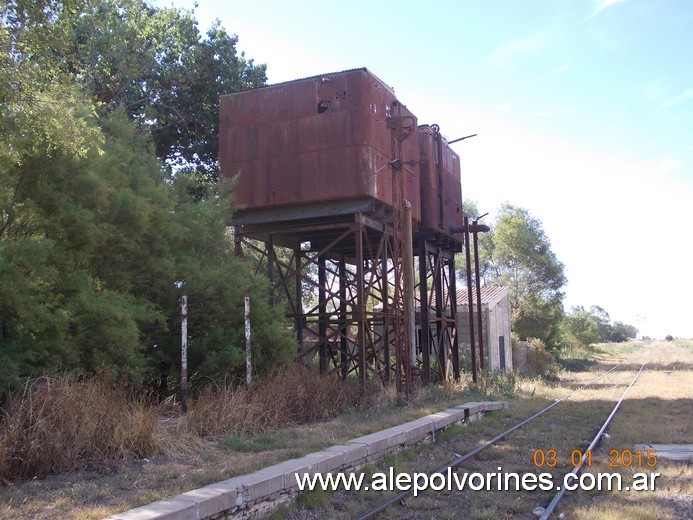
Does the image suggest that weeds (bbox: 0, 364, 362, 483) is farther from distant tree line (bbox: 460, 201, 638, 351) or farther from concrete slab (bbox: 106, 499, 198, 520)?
distant tree line (bbox: 460, 201, 638, 351)

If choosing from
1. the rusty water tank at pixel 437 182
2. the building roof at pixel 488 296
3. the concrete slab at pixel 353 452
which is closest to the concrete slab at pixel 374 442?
the concrete slab at pixel 353 452

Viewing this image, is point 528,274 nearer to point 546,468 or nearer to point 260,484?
point 546,468

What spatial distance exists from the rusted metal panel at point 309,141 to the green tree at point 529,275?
30.1m

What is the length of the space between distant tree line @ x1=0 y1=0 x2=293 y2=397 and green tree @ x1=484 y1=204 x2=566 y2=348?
31.9 m

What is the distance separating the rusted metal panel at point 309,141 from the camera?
15.3m

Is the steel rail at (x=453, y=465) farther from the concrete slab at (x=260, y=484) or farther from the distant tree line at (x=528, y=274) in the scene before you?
the distant tree line at (x=528, y=274)

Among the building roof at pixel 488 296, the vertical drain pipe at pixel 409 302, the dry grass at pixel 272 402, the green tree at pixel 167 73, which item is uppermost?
the green tree at pixel 167 73

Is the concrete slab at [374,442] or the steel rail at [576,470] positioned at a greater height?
the concrete slab at [374,442]

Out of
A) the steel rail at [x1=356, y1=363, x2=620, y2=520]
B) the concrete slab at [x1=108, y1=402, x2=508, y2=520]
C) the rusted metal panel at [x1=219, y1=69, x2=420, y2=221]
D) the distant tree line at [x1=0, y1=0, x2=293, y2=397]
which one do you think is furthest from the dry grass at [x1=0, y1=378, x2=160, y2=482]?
the rusted metal panel at [x1=219, y1=69, x2=420, y2=221]

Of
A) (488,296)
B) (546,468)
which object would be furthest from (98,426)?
(488,296)

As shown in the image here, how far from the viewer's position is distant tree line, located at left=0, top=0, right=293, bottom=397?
8250 millimetres

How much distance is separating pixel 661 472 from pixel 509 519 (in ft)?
9.22

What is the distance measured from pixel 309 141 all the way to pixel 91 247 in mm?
7368

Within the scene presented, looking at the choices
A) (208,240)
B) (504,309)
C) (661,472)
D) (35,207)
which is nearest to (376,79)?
(208,240)
